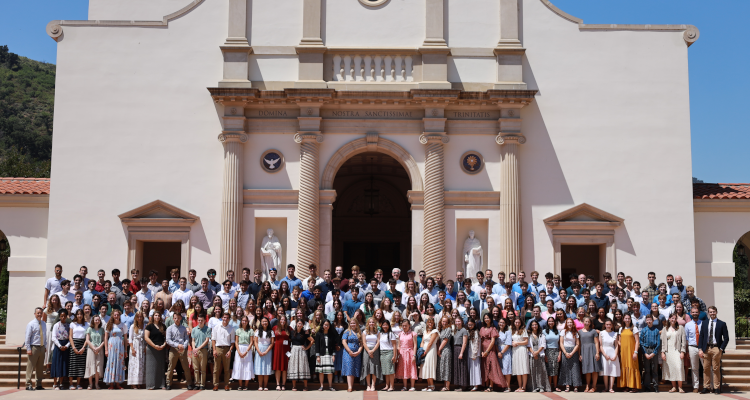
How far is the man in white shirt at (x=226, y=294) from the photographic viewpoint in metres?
15.6

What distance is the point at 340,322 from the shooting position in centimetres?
1442

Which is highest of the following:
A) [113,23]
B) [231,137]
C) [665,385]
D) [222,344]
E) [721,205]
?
[113,23]

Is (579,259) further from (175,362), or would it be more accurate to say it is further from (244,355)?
(175,362)

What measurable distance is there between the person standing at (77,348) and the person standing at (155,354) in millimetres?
1238

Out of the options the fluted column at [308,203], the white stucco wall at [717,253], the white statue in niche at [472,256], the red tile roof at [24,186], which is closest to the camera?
the fluted column at [308,203]

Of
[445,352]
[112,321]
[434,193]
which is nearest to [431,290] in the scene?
[445,352]

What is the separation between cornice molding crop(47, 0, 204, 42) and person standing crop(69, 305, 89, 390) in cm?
939

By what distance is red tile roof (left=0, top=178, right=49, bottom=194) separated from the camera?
66.4ft

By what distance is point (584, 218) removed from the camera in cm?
2000

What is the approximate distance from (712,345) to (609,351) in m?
2.16

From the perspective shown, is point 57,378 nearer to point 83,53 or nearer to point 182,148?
point 182,148

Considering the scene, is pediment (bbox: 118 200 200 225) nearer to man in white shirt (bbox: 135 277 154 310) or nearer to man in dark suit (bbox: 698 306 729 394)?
man in white shirt (bbox: 135 277 154 310)

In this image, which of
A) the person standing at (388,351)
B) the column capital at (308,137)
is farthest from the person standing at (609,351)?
the column capital at (308,137)

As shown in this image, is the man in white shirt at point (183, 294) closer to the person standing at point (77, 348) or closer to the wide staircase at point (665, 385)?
the wide staircase at point (665, 385)
